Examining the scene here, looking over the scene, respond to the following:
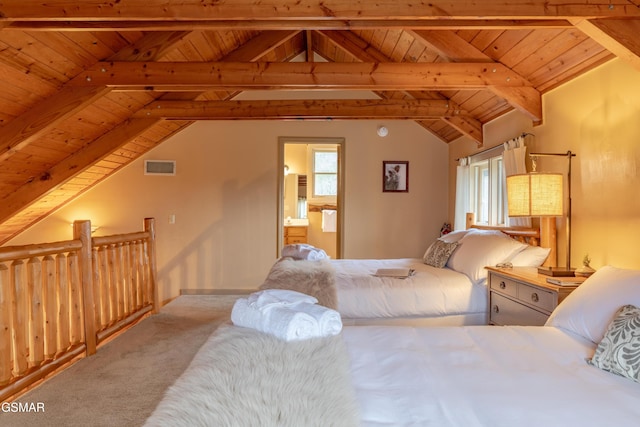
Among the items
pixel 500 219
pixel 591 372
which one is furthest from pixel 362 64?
pixel 591 372

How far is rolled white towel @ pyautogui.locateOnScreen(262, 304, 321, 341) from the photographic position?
1.40 m

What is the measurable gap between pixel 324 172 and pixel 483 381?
6135 mm

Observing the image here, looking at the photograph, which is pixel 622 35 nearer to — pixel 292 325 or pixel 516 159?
pixel 516 159

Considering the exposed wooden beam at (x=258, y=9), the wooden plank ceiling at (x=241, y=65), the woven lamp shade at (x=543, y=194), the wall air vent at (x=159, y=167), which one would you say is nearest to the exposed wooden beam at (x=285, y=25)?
the wooden plank ceiling at (x=241, y=65)

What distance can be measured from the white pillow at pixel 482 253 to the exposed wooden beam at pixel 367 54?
1.64 metres

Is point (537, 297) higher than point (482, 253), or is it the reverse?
point (482, 253)

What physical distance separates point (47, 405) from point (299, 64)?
294 centimetres

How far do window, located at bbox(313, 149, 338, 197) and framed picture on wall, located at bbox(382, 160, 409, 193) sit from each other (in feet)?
6.58

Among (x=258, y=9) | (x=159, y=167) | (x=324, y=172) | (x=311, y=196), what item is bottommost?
(x=311, y=196)

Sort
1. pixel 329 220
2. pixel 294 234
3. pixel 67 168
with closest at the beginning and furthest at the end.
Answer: pixel 67 168
pixel 329 220
pixel 294 234

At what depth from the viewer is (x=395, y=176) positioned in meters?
5.17

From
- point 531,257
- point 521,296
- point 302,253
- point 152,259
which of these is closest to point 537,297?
point 521,296

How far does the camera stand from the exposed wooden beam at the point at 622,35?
6.27 feet

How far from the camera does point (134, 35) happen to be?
3021 millimetres
